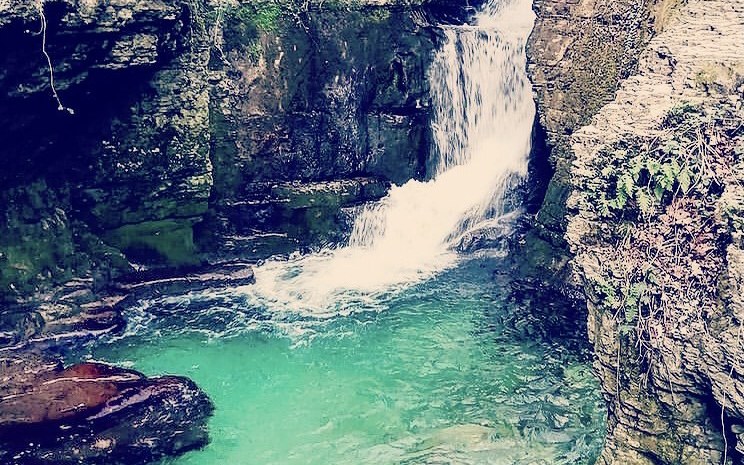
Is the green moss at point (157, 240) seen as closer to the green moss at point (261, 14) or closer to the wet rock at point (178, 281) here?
the wet rock at point (178, 281)

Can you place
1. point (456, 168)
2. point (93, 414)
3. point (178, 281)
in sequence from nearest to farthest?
point (93, 414)
point (178, 281)
point (456, 168)

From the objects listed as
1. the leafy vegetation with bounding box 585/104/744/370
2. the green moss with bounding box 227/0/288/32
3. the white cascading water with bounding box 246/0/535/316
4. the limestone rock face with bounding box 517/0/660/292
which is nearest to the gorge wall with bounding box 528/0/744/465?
the leafy vegetation with bounding box 585/104/744/370

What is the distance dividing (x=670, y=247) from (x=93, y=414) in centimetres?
547

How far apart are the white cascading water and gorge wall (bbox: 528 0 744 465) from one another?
5.68m

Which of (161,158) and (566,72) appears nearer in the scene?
(566,72)

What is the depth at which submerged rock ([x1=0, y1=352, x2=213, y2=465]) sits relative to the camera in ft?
22.7

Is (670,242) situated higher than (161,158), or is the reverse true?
(670,242)

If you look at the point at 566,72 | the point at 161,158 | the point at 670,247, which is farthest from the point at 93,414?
the point at 566,72

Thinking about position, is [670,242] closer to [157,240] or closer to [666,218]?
[666,218]

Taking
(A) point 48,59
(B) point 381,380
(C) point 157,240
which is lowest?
(B) point 381,380

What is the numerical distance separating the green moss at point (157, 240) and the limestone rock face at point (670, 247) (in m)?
6.41

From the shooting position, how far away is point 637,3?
8469mm

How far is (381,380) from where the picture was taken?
8.25m

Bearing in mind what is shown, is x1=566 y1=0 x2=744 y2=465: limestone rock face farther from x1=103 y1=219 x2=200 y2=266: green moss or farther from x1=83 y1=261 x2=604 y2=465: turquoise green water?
x1=103 y1=219 x2=200 y2=266: green moss
